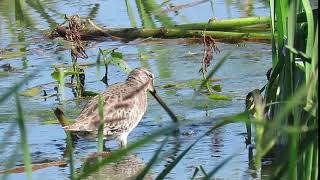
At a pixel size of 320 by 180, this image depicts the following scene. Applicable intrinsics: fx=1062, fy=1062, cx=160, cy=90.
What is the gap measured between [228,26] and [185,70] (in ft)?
2.36

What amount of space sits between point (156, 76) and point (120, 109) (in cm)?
98

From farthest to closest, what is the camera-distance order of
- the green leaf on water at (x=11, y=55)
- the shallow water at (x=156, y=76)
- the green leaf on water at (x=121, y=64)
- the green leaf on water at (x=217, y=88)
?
1. the green leaf on water at (x=11, y=55)
2. the green leaf on water at (x=121, y=64)
3. the green leaf on water at (x=217, y=88)
4. the shallow water at (x=156, y=76)

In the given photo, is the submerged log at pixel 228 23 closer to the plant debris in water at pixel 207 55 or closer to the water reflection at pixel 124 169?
the plant debris in water at pixel 207 55

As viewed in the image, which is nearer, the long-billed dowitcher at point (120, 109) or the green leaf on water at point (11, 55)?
the long-billed dowitcher at point (120, 109)

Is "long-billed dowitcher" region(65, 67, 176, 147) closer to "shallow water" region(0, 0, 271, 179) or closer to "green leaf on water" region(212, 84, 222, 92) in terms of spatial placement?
"shallow water" region(0, 0, 271, 179)

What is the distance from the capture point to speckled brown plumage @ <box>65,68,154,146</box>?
638 cm

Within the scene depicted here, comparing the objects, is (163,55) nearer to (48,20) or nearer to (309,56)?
(48,20)

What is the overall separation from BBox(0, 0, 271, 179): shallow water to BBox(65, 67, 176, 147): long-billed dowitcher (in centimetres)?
11

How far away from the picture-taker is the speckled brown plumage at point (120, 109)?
20.9 ft

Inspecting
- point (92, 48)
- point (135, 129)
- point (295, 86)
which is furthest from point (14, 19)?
point (295, 86)

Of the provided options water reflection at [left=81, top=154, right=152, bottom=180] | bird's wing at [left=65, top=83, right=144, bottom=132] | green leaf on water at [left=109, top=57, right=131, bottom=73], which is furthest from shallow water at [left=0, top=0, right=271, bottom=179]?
green leaf on water at [left=109, top=57, right=131, bottom=73]

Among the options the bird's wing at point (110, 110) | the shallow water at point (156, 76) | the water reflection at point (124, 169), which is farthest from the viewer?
the bird's wing at point (110, 110)

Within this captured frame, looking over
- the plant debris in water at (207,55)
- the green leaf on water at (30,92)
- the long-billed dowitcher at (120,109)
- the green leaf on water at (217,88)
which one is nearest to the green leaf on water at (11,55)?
the green leaf on water at (30,92)

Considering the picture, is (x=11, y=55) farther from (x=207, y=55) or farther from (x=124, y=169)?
(x=124, y=169)
